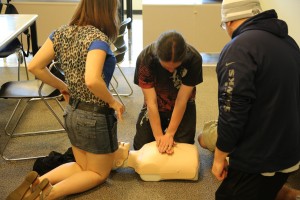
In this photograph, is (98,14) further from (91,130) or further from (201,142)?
(201,142)

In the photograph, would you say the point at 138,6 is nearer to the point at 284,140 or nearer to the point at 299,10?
the point at 299,10

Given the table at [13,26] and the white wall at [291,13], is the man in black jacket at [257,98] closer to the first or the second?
the table at [13,26]

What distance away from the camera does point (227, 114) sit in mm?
1430

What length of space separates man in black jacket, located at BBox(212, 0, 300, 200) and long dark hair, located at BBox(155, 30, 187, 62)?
0.44 metres

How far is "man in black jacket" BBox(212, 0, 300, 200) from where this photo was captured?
137cm

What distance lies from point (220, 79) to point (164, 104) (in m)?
1.04

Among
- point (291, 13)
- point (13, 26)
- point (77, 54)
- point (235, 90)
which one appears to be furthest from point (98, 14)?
point (291, 13)

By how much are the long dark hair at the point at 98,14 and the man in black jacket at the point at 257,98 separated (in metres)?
0.59

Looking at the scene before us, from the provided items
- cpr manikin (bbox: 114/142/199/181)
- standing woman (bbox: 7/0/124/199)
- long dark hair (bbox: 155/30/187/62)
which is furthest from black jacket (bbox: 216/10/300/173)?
cpr manikin (bbox: 114/142/199/181)

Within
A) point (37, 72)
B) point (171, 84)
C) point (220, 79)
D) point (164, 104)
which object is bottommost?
point (164, 104)

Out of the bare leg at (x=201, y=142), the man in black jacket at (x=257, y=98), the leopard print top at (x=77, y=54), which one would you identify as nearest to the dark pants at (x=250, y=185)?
the man in black jacket at (x=257, y=98)

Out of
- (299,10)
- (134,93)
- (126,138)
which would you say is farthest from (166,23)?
(126,138)

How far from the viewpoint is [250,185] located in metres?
1.58

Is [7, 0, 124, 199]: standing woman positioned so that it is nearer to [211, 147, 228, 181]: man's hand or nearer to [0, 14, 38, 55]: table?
[211, 147, 228, 181]: man's hand
